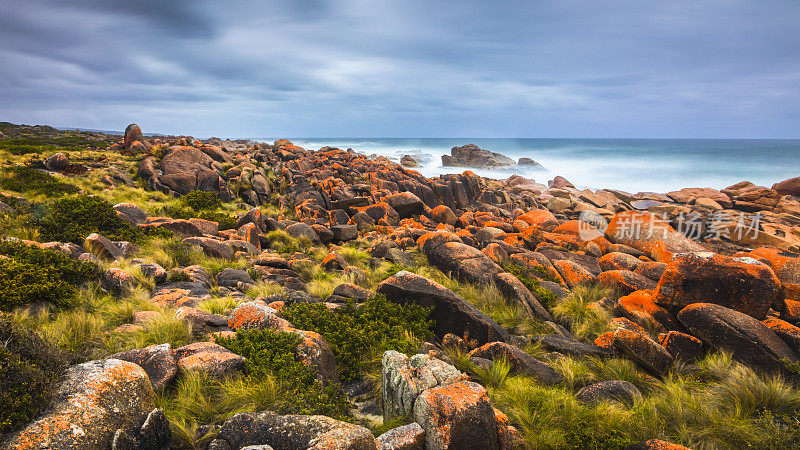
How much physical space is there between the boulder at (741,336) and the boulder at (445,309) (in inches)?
154

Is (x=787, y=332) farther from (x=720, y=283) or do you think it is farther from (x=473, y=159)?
(x=473, y=159)

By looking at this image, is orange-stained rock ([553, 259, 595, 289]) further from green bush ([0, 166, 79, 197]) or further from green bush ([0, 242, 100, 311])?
green bush ([0, 166, 79, 197])

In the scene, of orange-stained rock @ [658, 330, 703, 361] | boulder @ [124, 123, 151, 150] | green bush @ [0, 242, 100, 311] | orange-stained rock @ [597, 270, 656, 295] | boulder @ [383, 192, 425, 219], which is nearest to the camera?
green bush @ [0, 242, 100, 311]

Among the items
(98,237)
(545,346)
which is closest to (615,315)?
(545,346)

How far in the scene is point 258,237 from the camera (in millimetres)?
15922

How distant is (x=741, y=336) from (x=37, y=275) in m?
13.1

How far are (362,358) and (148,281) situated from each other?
5.58 meters

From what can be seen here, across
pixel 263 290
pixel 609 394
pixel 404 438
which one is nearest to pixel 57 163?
pixel 263 290

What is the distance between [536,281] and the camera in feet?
36.5

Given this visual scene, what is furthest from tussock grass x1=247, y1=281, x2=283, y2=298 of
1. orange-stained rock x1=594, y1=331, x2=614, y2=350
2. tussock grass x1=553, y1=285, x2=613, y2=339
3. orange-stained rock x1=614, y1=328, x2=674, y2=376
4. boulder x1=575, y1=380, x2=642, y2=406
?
orange-stained rock x1=614, y1=328, x2=674, y2=376

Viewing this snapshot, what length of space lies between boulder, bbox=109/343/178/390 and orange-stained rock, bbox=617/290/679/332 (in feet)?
31.8

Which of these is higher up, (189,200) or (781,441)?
(189,200)

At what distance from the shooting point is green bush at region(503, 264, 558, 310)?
411 inches

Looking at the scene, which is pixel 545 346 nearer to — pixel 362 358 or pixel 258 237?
pixel 362 358
